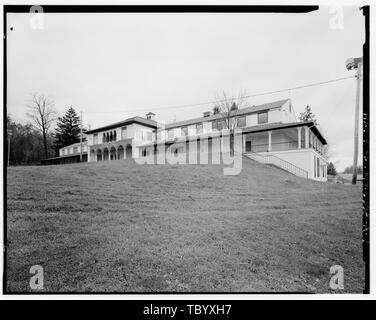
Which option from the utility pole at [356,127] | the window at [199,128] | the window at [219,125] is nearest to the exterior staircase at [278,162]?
the window at [219,125]

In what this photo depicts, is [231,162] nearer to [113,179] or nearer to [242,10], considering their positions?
[113,179]

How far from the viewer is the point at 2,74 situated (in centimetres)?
295

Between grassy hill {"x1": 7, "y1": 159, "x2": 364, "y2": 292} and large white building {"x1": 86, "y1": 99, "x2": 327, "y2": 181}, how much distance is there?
200 inches

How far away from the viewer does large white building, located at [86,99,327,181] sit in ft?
38.9

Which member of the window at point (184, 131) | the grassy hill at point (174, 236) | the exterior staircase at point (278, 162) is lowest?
the grassy hill at point (174, 236)

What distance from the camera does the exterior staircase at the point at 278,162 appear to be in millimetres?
11375

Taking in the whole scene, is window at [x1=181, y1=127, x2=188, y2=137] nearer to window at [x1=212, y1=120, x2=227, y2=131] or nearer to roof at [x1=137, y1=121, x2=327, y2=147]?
roof at [x1=137, y1=121, x2=327, y2=147]

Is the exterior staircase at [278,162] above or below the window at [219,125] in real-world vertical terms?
below

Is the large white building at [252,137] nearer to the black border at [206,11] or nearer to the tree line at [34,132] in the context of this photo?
the tree line at [34,132]

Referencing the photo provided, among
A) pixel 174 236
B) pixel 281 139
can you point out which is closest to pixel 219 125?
pixel 281 139

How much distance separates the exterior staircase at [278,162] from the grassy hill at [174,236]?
429 cm
